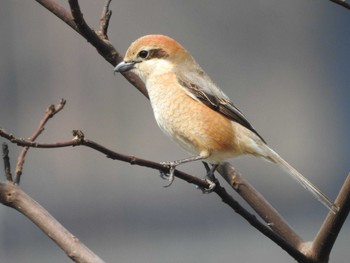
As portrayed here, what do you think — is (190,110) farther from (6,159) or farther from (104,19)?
(6,159)

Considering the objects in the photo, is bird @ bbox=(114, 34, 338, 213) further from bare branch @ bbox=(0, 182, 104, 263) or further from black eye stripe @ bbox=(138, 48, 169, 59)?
bare branch @ bbox=(0, 182, 104, 263)

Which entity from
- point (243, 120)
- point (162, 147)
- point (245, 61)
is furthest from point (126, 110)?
point (243, 120)

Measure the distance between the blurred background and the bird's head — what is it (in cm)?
397

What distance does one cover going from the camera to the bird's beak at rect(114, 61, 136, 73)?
372cm

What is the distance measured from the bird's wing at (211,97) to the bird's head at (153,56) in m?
0.08

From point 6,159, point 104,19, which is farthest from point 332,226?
point 104,19

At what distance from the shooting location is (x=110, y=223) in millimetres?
8398

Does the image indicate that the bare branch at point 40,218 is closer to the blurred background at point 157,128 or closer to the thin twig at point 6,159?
the thin twig at point 6,159

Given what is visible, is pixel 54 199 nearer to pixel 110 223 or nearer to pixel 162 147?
pixel 110 223

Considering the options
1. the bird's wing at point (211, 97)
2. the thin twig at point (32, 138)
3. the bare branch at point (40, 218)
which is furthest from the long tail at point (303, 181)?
the thin twig at point (32, 138)

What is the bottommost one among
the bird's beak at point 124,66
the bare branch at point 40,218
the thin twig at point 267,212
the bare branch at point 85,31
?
the bare branch at point 40,218

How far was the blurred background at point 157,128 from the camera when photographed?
26.8 feet

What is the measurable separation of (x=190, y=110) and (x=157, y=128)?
4303 mm

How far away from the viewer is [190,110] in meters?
3.80
